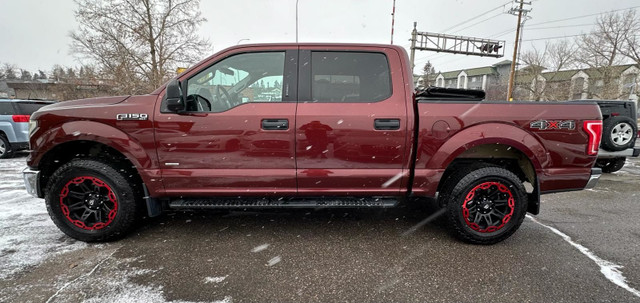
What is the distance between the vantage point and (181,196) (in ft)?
9.45

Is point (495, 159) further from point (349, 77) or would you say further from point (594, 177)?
point (349, 77)

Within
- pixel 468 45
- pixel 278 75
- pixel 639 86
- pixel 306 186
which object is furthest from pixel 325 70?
pixel 639 86

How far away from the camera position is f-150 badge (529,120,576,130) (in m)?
2.71

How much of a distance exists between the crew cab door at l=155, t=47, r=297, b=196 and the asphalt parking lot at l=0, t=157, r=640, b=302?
0.62 meters

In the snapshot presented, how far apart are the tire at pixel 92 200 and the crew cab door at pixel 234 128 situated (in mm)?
439

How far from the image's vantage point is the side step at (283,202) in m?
2.80

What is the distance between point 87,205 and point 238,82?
195cm

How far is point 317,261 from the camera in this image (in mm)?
2570

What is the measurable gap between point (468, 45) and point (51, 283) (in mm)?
21364

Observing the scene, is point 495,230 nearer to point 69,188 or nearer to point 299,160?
point 299,160

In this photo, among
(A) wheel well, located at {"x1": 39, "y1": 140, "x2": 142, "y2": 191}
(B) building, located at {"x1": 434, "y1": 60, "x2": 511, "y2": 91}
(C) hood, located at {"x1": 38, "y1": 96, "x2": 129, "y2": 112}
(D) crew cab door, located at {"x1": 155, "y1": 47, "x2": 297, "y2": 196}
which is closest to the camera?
(D) crew cab door, located at {"x1": 155, "y1": 47, "x2": 297, "y2": 196}

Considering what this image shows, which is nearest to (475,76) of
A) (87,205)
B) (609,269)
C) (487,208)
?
(487,208)

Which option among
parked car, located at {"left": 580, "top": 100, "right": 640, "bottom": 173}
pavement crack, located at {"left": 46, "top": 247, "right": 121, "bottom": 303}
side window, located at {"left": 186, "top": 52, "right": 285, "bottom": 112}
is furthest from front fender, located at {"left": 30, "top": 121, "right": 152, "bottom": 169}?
parked car, located at {"left": 580, "top": 100, "right": 640, "bottom": 173}

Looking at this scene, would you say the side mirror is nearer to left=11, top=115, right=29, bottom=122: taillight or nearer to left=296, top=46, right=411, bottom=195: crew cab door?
left=296, top=46, right=411, bottom=195: crew cab door
